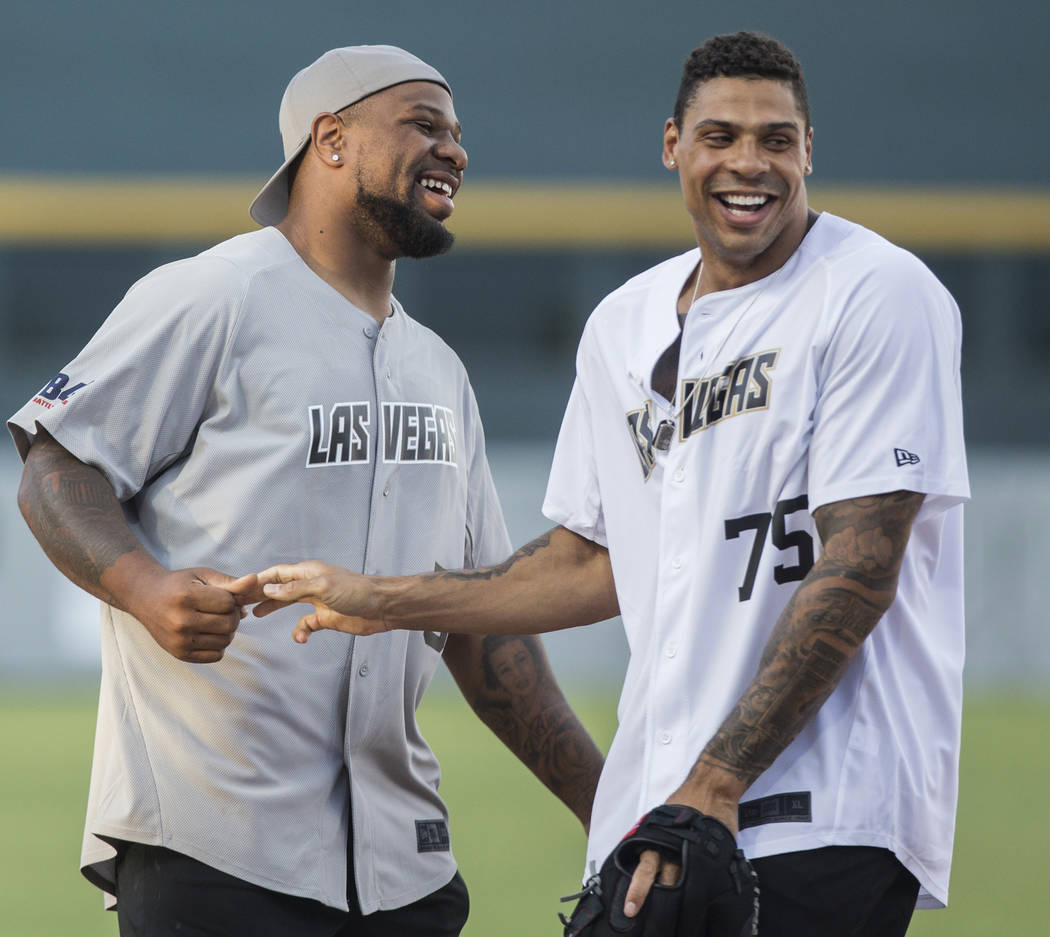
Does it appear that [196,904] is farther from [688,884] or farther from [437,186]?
[437,186]

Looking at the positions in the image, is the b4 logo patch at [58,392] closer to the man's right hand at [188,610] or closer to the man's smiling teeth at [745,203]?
the man's right hand at [188,610]

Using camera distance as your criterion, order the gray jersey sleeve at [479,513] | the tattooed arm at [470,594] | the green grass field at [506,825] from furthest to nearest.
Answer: the green grass field at [506,825] < the gray jersey sleeve at [479,513] < the tattooed arm at [470,594]

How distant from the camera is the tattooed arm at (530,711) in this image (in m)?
3.98

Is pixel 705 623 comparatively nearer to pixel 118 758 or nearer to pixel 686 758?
pixel 686 758

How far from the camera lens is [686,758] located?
114 inches

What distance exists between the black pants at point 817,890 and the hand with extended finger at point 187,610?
1211mm

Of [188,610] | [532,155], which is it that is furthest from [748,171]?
[532,155]

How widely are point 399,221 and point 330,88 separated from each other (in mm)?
412

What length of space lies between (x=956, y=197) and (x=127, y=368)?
16.7 meters

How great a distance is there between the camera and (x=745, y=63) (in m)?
3.04

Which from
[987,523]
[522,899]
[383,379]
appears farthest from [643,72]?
[383,379]

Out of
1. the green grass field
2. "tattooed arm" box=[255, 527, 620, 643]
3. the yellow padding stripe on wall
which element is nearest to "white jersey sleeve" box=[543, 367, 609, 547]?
"tattooed arm" box=[255, 527, 620, 643]

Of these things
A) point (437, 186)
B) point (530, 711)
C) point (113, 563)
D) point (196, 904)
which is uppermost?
point (437, 186)

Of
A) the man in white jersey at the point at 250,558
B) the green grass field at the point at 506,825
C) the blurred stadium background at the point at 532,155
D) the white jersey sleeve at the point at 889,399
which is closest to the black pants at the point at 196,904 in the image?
the man in white jersey at the point at 250,558
